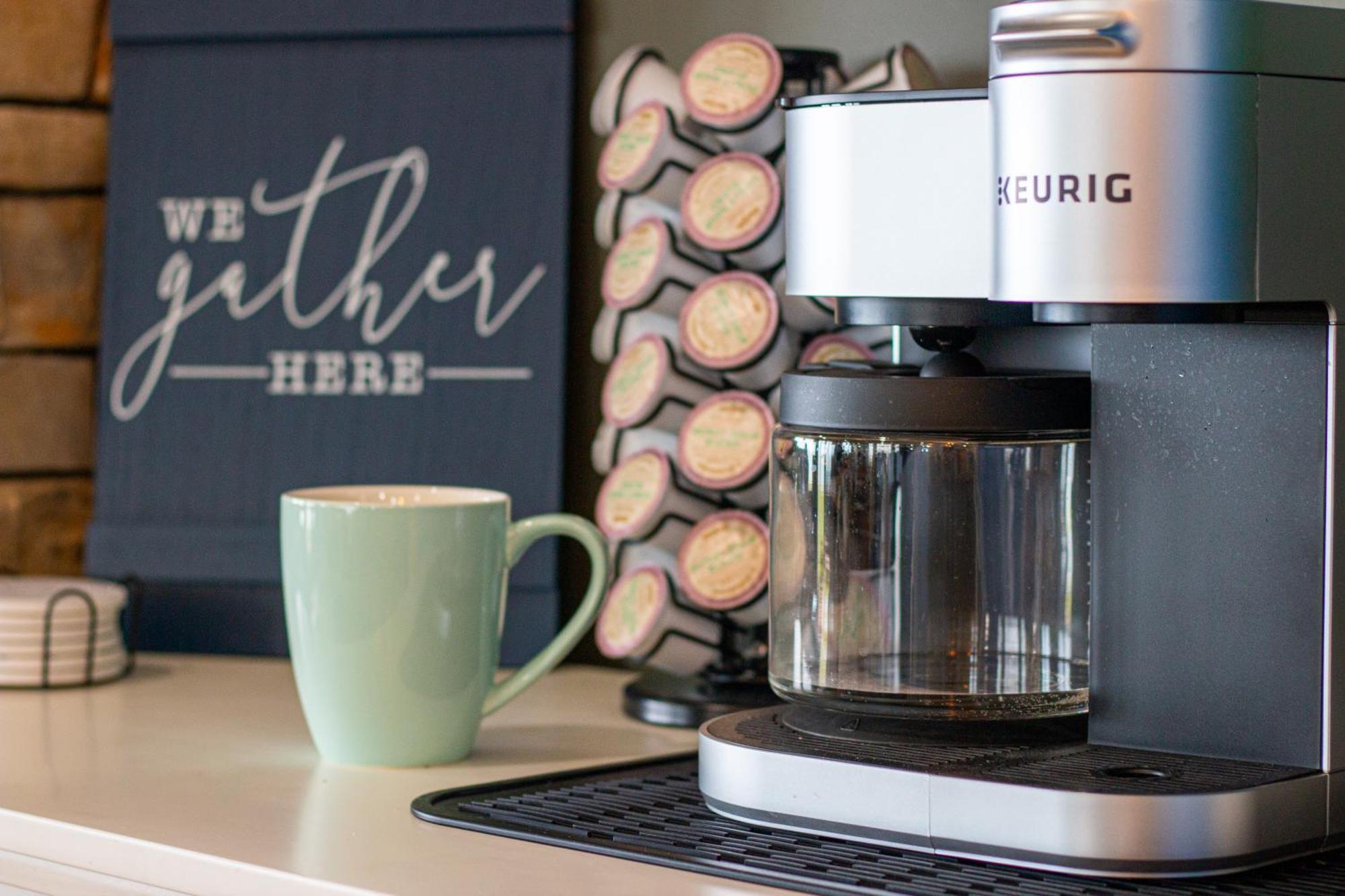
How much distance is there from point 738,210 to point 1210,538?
381 millimetres

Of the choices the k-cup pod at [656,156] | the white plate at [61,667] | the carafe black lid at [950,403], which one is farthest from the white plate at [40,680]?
the carafe black lid at [950,403]

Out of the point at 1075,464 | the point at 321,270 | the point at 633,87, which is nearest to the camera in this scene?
the point at 1075,464

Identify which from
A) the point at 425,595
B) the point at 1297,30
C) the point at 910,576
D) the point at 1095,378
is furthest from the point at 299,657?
the point at 1297,30

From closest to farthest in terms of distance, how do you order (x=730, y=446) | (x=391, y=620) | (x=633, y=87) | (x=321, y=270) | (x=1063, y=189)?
(x=1063, y=189) < (x=391, y=620) < (x=730, y=446) < (x=633, y=87) < (x=321, y=270)

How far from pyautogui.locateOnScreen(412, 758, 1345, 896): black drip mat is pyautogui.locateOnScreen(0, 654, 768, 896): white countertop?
1 cm

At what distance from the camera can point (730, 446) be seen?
3.37 feet

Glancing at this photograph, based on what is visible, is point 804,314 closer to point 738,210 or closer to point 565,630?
point 738,210

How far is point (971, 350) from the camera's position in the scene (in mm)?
872

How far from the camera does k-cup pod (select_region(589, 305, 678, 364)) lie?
1.10 m

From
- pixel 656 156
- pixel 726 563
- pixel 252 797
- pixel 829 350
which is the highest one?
pixel 656 156

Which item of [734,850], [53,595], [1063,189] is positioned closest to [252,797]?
[734,850]

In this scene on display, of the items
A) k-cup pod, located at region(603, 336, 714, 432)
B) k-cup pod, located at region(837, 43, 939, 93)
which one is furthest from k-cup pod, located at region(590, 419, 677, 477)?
k-cup pod, located at region(837, 43, 939, 93)

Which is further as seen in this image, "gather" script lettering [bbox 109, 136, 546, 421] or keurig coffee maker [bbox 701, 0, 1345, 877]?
"gather" script lettering [bbox 109, 136, 546, 421]

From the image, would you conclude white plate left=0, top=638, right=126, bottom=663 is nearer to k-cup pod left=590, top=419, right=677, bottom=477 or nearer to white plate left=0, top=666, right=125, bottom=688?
white plate left=0, top=666, right=125, bottom=688
